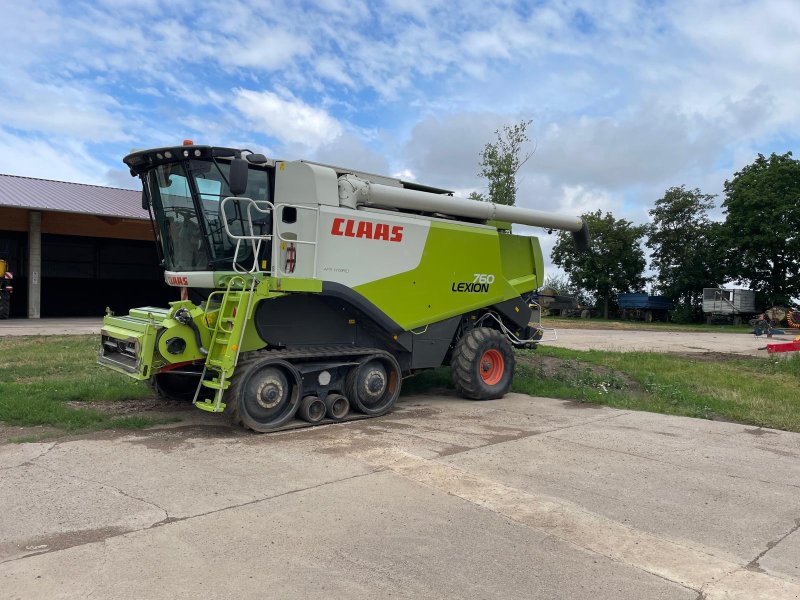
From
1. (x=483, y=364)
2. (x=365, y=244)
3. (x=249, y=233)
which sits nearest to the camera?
(x=249, y=233)

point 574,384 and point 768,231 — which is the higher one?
point 768,231

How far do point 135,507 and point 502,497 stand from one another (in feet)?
9.14

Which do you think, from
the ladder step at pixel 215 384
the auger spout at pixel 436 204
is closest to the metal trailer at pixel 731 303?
the auger spout at pixel 436 204

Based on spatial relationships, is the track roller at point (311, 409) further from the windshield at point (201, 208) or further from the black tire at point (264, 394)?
the windshield at point (201, 208)

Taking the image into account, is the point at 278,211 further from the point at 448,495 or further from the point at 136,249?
the point at 136,249

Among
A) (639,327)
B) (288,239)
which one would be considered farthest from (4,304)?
(639,327)

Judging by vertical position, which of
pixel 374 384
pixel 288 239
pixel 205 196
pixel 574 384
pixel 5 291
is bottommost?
pixel 574 384

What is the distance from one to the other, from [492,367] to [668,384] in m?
3.40

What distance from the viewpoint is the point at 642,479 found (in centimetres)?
567

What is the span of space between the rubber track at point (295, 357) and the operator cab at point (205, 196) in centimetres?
113

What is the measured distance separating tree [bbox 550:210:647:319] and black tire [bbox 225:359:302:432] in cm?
4305

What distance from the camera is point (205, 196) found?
24.1 ft

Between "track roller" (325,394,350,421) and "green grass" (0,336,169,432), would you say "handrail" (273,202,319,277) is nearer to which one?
"track roller" (325,394,350,421)

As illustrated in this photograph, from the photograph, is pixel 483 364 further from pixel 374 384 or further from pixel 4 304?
pixel 4 304
